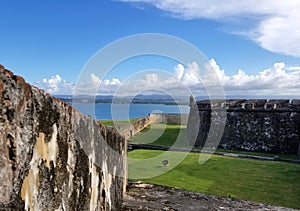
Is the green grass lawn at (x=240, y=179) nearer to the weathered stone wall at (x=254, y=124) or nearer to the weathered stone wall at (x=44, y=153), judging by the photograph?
the weathered stone wall at (x=254, y=124)

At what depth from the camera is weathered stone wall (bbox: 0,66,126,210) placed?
3.74ft

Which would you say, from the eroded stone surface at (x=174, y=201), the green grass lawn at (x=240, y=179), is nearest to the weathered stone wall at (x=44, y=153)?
the eroded stone surface at (x=174, y=201)

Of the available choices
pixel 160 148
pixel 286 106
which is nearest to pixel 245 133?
pixel 286 106

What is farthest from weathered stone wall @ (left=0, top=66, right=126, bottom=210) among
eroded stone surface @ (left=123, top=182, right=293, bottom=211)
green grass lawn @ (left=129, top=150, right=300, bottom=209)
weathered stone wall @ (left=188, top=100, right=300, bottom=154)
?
weathered stone wall @ (left=188, top=100, right=300, bottom=154)

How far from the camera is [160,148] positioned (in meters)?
14.1

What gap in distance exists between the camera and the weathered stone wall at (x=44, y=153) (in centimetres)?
114

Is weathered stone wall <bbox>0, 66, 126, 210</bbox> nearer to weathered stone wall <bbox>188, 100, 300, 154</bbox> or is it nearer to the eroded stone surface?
the eroded stone surface

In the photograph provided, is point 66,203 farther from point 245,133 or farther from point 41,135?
point 245,133

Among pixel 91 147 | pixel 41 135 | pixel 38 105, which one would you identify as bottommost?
pixel 91 147

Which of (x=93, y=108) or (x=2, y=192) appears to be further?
(x=93, y=108)

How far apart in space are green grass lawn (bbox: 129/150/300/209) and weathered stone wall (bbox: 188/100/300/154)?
4.45 meters

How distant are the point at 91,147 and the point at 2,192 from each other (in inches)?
44.9

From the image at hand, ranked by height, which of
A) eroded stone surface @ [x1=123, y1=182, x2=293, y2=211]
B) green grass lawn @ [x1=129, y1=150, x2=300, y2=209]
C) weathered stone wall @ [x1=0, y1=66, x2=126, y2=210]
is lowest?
green grass lawn @ [x1=129, y1=150, x2=300, y2=209]

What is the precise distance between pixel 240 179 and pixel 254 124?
8.03m
